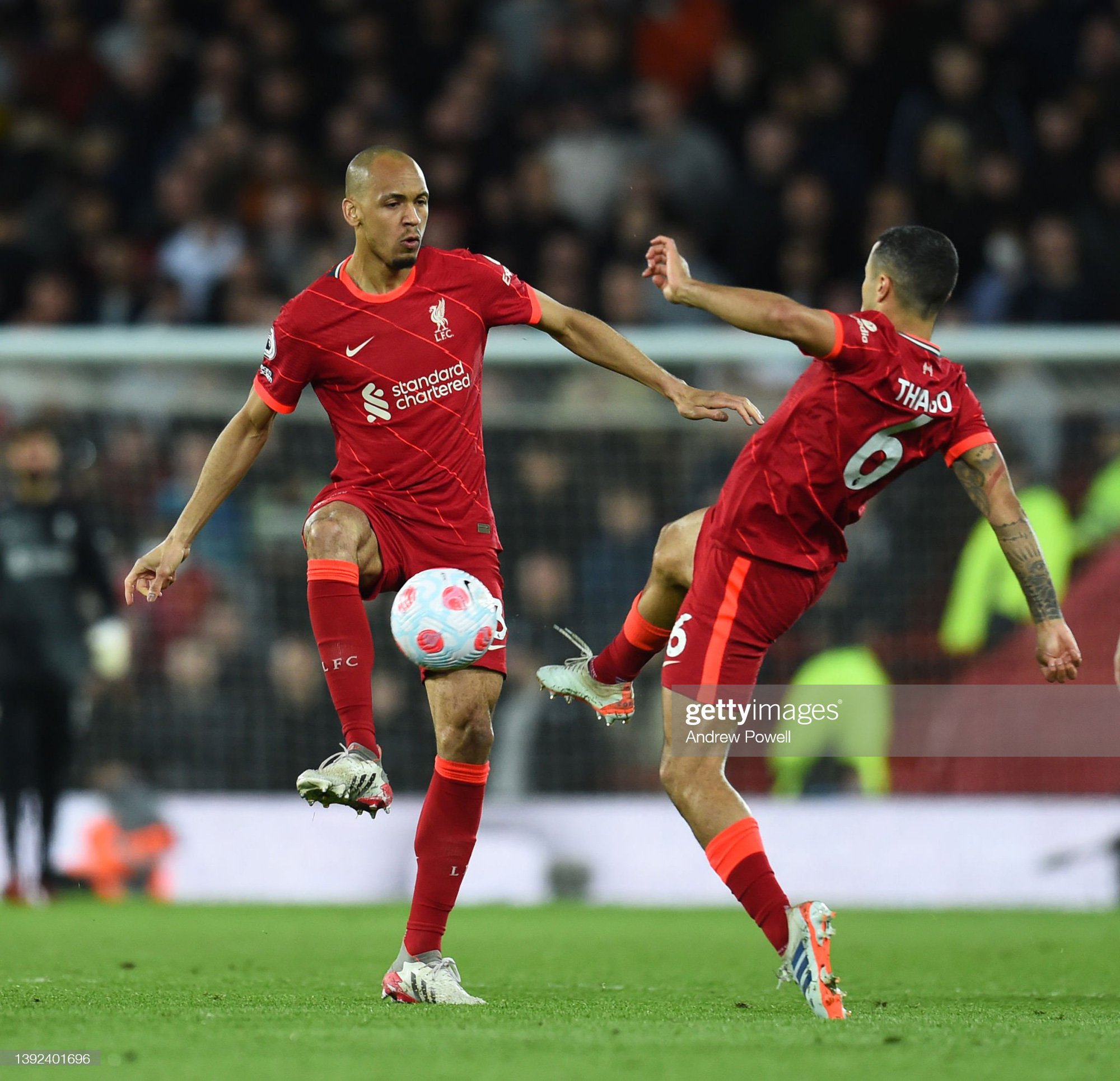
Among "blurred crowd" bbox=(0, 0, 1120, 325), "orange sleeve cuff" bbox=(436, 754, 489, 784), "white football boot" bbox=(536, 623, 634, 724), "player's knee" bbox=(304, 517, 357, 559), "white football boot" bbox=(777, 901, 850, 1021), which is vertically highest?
"blurred crowd" bbox=(0, 0, 1120, 325)

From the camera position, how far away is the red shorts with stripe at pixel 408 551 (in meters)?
5.49

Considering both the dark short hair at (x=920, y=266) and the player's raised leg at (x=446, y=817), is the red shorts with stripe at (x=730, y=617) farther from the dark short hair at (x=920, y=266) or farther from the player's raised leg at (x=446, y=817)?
the dark short hair at (x=920, y=266)

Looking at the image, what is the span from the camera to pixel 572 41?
12703 millimetres

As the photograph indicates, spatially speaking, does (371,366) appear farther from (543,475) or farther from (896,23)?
(896,23)

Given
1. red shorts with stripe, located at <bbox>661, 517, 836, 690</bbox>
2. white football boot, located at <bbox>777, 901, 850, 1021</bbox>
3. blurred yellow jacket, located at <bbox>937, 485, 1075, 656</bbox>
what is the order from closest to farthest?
white football boot, located at <bbox>777, 901, 850, 1021</bbox> → red shorts with stripe, located at <bbox>661, 517, 836, 690</bbox> → blurred yellow jacket, located at <bbox>937, 485, 1075, 656</bbox>

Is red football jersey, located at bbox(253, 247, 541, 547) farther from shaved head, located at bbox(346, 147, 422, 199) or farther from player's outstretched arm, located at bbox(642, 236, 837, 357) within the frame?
player's outstretched arm, located at bbox(642, 236, 837, 357)

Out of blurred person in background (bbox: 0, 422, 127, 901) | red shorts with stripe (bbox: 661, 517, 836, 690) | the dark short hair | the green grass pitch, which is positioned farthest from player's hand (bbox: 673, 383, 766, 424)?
blurred person in background (bbox: 0, 422, 127, 901)

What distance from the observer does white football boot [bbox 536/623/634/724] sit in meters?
6.02

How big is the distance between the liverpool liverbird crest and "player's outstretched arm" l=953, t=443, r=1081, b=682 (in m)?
1.60

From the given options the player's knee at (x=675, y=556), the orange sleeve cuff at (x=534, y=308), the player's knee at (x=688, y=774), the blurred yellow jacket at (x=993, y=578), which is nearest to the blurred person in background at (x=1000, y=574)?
the blurred yellow jacket at (x=993, y=578)

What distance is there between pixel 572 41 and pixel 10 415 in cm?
480

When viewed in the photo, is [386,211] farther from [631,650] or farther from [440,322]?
[631,650]

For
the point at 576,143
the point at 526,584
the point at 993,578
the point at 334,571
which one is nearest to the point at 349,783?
the point at 334,571

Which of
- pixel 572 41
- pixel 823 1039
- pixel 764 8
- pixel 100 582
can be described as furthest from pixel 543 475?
pixel 823 1039
